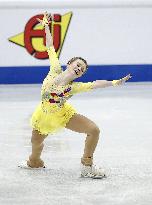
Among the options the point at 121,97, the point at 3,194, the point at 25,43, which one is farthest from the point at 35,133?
the point at 25,43

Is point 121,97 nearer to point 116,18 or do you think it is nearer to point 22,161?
point 116,18

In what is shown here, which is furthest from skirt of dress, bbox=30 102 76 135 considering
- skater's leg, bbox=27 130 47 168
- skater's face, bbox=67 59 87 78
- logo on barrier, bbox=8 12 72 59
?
logo on barrier, bbox=8 12 72 59

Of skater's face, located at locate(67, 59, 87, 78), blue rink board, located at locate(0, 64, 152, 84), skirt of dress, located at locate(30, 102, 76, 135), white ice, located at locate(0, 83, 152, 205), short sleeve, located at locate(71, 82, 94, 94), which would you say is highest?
skater's face, located at locate(67, 59, 87, 78)

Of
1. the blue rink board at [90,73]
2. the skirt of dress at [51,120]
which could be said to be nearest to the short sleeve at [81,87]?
the skirt of dress at [51,120]

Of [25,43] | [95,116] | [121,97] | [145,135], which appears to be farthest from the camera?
[25,43]

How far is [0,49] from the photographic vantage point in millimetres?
7305

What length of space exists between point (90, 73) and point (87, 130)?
4.00 metres

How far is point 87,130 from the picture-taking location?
11.5ft

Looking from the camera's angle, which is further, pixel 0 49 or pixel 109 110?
pixel 0 49

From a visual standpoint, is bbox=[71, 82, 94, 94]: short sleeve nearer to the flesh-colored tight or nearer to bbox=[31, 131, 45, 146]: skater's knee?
the flesh-colored tight

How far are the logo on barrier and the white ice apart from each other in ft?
3.28

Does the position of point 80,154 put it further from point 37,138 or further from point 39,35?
point 39,35

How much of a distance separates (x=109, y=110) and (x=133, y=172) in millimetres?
2131

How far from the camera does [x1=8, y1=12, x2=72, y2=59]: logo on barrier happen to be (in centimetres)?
716
